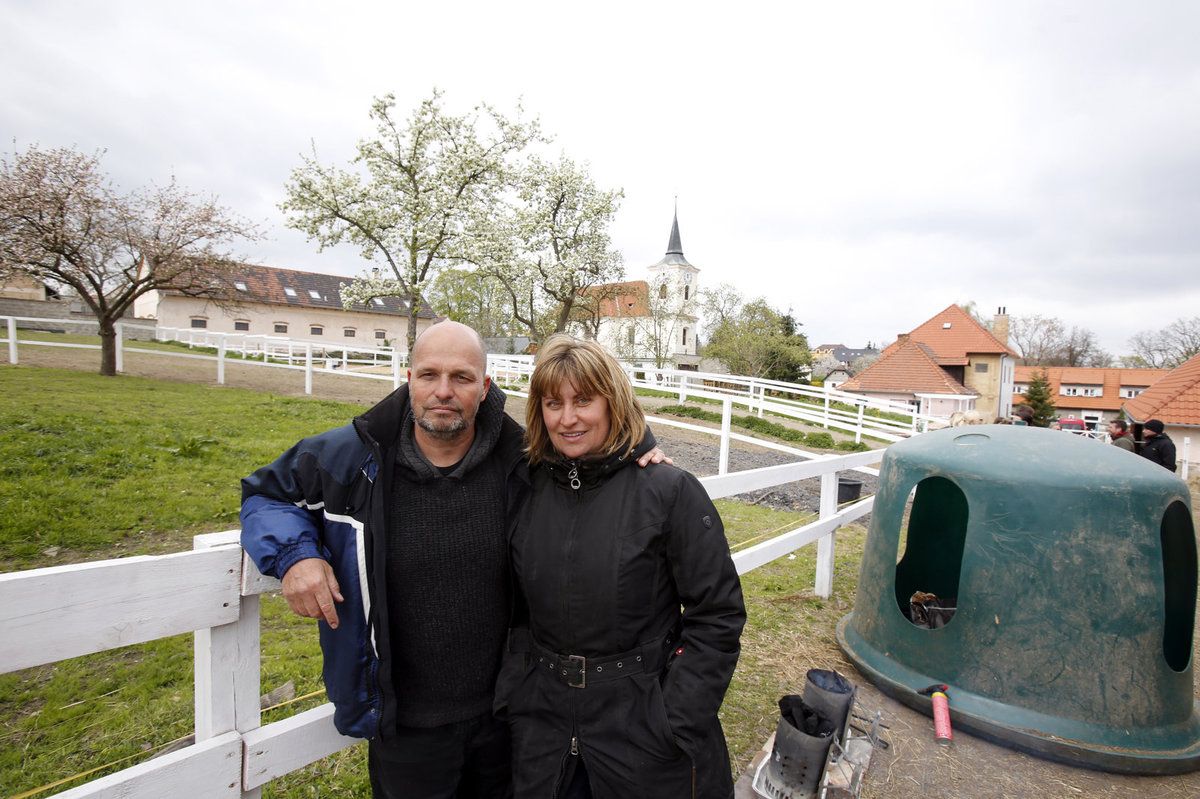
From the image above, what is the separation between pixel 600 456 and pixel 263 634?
9.28 ft

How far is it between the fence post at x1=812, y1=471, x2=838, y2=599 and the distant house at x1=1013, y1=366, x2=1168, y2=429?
65536mm

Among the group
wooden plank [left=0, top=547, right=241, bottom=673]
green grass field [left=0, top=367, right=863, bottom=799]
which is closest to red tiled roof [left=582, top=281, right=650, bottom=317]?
green grass field [left=0, top=367, right=863, bottom=799]

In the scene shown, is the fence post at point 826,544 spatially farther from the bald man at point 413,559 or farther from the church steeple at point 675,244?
the church steeple at point 675,244

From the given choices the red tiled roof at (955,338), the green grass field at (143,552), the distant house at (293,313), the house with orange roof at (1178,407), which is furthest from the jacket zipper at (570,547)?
the red tiled roof at (955,338)

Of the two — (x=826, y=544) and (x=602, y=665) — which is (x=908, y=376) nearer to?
(x=826, y=544)

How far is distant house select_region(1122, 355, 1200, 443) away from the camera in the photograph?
1828 centimetres

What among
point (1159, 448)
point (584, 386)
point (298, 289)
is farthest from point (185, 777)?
point (298, 289)

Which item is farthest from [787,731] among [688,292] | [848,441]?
[688,292]

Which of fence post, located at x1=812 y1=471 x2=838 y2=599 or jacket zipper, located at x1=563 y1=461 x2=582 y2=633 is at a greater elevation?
jacket zipper, located at x1=563 y1=461 x2=582 y2=633

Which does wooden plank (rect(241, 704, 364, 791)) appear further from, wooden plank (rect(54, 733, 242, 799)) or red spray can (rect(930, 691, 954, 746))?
red spray can (rect(930, 691, 954, 746))

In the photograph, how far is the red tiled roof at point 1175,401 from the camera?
18422mm

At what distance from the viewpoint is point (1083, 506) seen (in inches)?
122

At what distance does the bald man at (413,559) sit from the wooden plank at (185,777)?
0.26 meters

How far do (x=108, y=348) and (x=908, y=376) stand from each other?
40.2 metres
